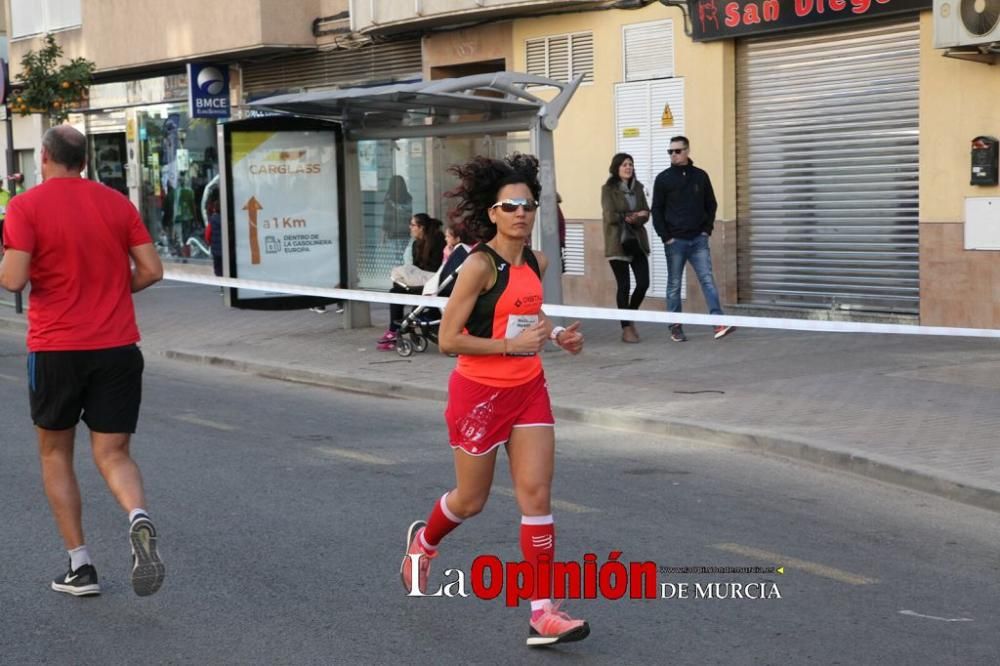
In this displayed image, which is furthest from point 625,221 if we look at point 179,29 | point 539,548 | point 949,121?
point 179,29

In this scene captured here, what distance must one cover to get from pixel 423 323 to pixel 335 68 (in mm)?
10422

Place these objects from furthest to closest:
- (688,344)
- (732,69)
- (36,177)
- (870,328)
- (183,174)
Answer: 1. (36,177)
2. (183,174)
3. (732,69)
4. (688,344)
5. (870,328)

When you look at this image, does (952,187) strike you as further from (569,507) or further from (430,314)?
(569,507)

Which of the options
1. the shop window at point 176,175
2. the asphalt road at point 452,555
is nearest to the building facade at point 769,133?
the asphalt road at point 452,555

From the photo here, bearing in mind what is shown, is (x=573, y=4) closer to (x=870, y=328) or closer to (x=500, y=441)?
(x=870, y=328)

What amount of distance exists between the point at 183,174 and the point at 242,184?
13.5 meters

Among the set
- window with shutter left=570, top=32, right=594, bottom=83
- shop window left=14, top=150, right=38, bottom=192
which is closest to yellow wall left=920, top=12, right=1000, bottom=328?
window with shutter left=570, top=32, right=594, bottom=83

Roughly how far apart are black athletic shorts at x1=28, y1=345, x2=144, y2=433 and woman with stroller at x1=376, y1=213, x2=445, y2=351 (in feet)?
29.9

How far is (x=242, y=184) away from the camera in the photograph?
16.8m

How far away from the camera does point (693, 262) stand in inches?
613

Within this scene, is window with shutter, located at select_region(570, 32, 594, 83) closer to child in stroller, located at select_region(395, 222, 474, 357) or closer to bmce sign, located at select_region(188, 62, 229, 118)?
child in stroller, located at select_region(395, 222, 474, 357)

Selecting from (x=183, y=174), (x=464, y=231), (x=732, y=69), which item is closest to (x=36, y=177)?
(x=183, y=174)

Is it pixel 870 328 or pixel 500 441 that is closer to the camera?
pixel 500 441

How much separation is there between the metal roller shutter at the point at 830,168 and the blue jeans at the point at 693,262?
6.71ft
